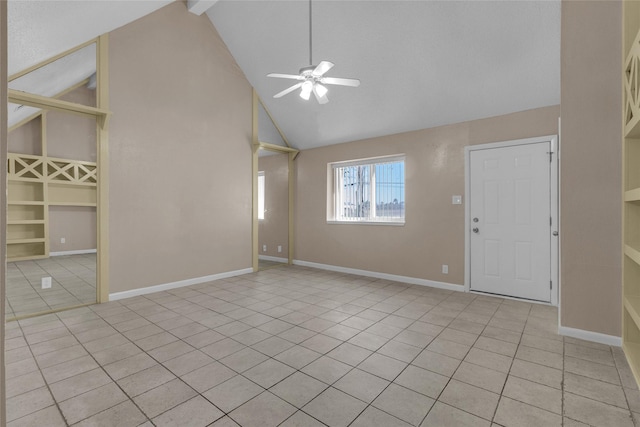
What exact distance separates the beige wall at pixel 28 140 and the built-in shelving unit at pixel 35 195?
0.40 feet

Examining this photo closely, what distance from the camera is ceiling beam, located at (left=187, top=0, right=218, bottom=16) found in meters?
4.43

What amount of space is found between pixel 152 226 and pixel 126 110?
5.13ft

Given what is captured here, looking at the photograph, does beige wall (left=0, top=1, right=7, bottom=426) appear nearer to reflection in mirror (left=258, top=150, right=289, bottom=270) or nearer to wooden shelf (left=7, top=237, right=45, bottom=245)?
reflection in mirror (left=258, top=150, right=289, bottom=270)

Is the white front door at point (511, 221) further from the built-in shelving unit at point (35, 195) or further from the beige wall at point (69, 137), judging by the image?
the built-in shelving unit at point (35, 195)

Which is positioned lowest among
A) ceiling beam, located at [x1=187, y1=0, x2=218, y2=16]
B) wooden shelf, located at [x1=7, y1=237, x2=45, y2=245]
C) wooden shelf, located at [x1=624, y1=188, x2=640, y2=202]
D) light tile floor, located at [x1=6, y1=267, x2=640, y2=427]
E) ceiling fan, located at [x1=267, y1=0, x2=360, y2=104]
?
light tile floor, located at [x1=6, y1=267, x2=640, y2=427]

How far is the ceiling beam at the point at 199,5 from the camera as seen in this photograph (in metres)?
4.43

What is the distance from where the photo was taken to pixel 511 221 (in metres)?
4.01

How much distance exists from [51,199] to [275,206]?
4.81 m

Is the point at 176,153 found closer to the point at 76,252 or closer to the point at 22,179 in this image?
the point at 22,179

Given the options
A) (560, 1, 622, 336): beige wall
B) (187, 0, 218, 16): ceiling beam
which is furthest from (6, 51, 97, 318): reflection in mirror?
(560, 1, 622, 336): beige wall

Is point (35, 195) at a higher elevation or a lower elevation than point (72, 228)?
higher

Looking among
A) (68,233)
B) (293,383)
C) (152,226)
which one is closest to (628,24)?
(293,383)

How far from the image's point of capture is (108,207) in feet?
12.6

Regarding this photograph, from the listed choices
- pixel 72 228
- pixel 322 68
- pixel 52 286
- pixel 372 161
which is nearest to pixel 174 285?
pixel 52 286
